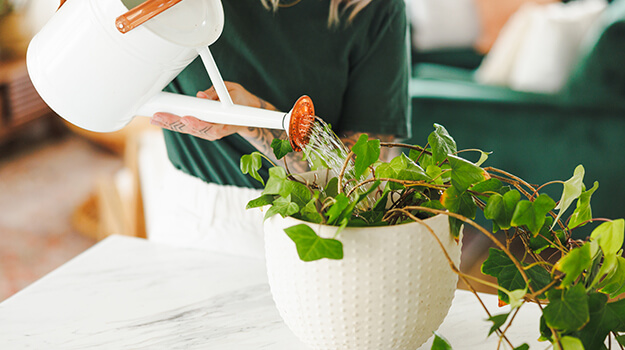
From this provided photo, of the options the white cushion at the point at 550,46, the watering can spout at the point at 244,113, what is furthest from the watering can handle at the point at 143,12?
the white cushion at the point at 550,46

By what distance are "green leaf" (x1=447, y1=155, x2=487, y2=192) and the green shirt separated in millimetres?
492

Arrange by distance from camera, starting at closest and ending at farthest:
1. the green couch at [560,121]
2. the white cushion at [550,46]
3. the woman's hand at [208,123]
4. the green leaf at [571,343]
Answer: the green leaf at [571,343], the woman's hand at [208,123], the green couch at [560,121], the white cushion at [550,46]

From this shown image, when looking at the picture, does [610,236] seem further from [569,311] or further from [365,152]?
[365,152]

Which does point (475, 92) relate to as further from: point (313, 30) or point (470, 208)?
point (470, 208)

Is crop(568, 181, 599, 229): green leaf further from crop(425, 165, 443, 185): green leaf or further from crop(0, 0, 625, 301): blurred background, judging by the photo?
crop(0, 0, 625, 301): blurred background

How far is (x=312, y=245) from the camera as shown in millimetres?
451

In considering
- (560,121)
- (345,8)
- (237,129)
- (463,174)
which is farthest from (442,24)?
(463,174)

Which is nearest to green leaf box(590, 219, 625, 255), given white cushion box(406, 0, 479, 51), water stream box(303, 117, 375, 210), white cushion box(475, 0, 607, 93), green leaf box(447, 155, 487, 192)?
green leaf box(447, 155, 487, 192)

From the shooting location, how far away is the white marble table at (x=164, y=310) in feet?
1.93

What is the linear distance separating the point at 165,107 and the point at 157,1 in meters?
0.19

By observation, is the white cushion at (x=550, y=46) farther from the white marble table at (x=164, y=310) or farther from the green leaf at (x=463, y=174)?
the green leaf at (x=463, y=174)

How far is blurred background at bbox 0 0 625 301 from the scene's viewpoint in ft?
6.89

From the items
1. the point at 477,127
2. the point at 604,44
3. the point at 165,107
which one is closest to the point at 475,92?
the point at 477,127

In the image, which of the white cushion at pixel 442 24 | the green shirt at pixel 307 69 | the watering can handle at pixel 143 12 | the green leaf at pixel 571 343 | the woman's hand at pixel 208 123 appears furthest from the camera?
the white cushion at pixel 442 24
